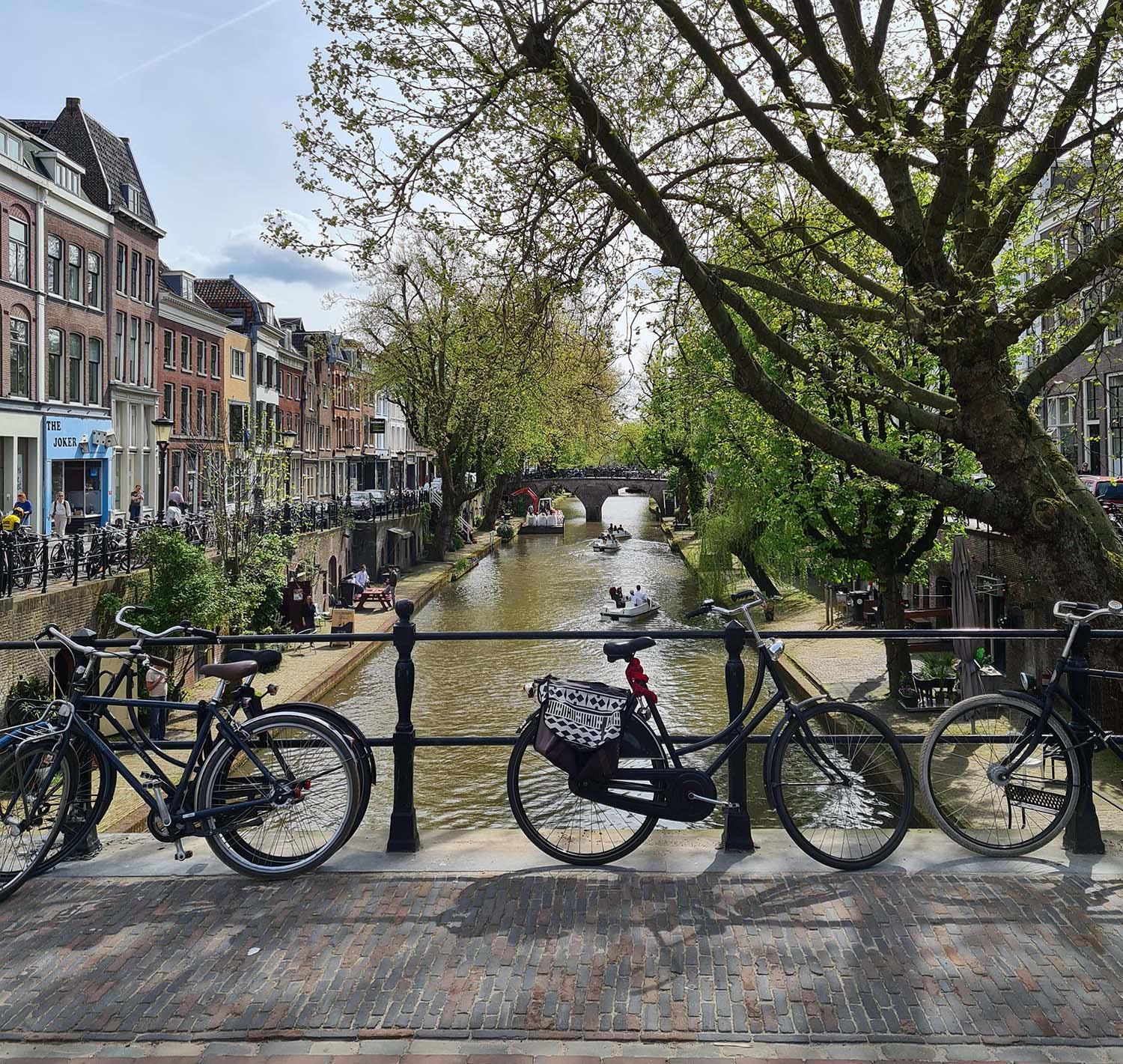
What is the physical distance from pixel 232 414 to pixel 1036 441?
43.5 m

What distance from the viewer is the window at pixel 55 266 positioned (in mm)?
28625

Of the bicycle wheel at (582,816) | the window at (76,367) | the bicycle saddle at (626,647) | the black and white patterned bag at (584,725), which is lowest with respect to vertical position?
the bicycle wheel at (582,816)

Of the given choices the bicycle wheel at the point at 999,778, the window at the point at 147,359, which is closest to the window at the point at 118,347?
the window at the point at 147,359

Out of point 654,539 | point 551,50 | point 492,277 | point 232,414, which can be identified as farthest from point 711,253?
point 654,539

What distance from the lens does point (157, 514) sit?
1339 inches

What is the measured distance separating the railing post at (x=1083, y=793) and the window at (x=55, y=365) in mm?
29583

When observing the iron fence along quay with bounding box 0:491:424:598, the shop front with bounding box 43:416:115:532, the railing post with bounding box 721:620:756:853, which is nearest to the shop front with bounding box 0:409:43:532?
the shop front with bounding box 43:416:115:532

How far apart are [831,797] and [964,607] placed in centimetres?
1299

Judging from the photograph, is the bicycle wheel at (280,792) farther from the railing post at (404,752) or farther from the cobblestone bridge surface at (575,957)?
the railing post at (404,752)

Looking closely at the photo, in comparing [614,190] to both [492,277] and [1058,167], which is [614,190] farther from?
[1058,167]

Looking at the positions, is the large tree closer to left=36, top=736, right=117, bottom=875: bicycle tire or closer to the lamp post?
left=36, top=736, right=117, bottom=875: bicycle tire

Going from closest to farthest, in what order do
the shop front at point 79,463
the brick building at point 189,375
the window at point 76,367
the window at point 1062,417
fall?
the shop front at point 79,463 < the window at point 76,367 < the window at point 1062,417 < the brick building at point 189,375

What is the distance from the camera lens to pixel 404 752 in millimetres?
5023

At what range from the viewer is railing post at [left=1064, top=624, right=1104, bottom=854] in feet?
15.9
